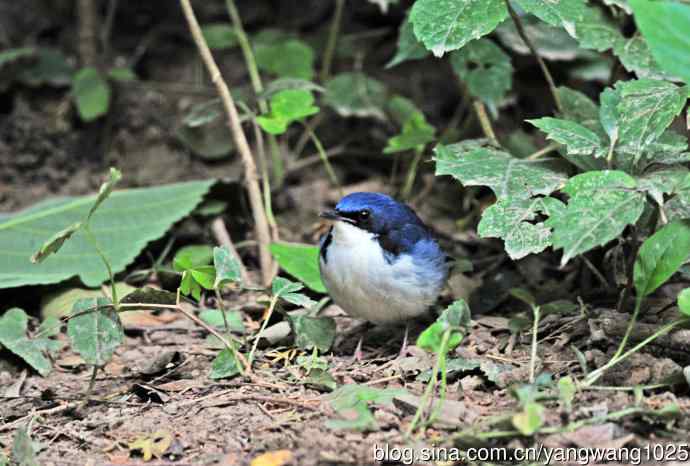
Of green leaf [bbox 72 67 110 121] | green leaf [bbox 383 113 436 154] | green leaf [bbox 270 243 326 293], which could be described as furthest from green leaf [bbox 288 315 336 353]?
green leaf [bbox 72 67 110 121]

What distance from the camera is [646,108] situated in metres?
3.93

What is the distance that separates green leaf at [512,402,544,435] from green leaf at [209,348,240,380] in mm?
1514

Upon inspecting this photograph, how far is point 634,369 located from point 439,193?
2.90 meters

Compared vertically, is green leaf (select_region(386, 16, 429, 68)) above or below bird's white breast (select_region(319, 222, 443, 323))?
above

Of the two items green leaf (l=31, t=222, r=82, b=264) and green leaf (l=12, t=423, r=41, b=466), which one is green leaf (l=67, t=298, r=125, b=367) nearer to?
green leaf (l=31, t=222, r=82, b=264)

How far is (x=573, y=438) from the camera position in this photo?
3297 millimetres

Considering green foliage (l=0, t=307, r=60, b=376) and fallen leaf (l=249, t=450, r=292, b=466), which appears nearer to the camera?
fallen leaf (l=249, t=450, r=292, b=466)

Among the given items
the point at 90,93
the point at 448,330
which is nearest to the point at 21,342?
the point at 448,330

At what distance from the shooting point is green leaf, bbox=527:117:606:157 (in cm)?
418

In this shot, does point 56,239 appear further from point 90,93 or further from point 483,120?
point 90,93

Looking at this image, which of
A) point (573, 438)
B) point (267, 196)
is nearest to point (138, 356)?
point (267, 196)

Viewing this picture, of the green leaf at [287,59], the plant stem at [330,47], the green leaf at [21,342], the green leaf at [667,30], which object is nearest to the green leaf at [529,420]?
the green leaf at [667,30]

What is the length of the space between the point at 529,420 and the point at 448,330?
46 cm

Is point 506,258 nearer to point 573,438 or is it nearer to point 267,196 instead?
point 267,196
